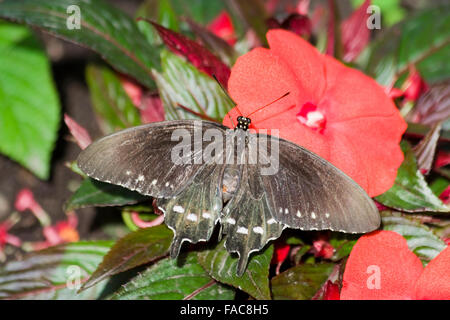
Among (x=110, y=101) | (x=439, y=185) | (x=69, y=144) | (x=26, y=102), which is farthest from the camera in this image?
(x=69, y=144)

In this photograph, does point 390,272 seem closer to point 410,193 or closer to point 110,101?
point 410,193

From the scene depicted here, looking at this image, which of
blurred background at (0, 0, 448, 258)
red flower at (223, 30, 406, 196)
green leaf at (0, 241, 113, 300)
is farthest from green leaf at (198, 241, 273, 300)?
blurred background at (0, 0, 448, 258)

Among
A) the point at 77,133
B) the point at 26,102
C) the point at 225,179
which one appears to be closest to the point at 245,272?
the point at 225,179

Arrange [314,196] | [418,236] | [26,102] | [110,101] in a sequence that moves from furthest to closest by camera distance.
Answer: [26,102] → [110,101] → [418,236] → [314,196]

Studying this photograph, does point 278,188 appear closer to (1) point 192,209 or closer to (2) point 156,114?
(1) point 192,209

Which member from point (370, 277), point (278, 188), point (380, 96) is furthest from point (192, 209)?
point (380, 96)

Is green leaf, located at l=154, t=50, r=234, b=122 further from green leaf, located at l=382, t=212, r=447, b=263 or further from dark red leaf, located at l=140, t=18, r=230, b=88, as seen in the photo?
green leaf, located at l=382, t=212, r=447, b=263
